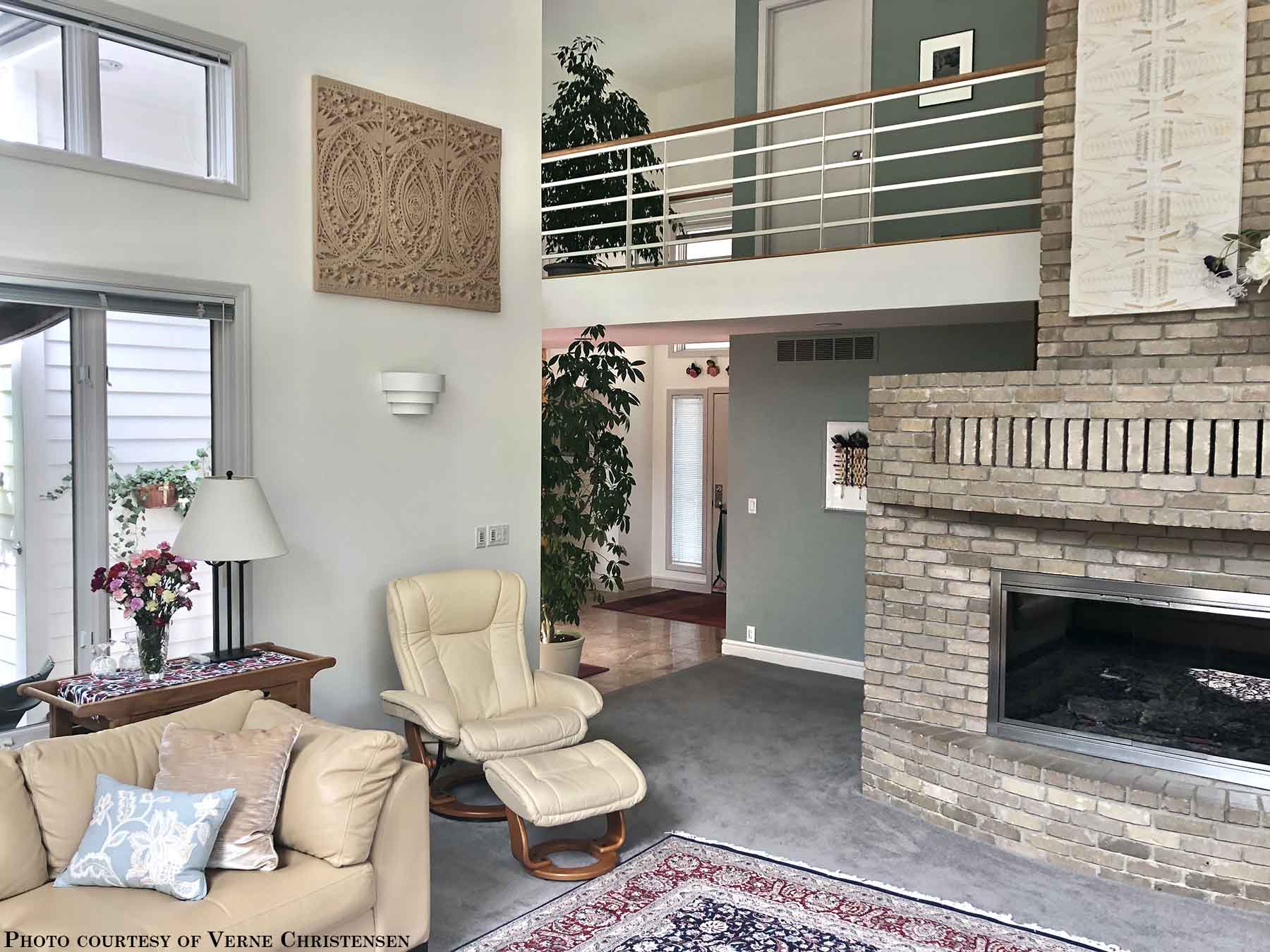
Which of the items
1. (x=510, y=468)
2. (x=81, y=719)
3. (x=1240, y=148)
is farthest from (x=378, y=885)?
(x=1240, y=148)

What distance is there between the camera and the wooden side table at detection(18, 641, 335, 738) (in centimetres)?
322

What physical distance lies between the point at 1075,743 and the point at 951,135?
3819 millimetres

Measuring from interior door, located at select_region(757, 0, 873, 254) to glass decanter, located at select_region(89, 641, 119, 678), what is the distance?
15.8 ft

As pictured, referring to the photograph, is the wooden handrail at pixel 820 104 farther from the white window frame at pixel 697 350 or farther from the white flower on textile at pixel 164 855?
the white flower on textile at pixel 164 855

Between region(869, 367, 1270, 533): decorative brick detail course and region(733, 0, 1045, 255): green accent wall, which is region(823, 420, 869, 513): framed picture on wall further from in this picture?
region(869, 367, 1270, 533): decorative brick detail course

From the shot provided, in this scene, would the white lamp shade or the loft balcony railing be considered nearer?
the white lamp shade

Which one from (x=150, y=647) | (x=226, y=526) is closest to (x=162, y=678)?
(x=150, y=647)

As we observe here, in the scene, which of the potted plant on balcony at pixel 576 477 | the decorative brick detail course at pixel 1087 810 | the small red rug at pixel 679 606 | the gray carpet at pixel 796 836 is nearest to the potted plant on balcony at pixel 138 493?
the gray carpet at pixel 796 836

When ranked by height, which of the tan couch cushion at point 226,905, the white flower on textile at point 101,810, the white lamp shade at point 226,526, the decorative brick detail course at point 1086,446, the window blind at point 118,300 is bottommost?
the tan couch cushion at point 226,905

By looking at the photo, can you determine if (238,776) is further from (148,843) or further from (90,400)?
(90,400)

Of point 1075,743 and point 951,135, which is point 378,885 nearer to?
point 1075,743

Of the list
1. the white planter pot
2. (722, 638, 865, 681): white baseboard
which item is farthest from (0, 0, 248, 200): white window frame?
(722, 638, 865, 681): white baseboard

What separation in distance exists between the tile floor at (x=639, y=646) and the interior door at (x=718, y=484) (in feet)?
4.29

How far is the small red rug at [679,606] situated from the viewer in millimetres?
8891
